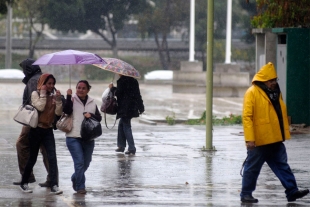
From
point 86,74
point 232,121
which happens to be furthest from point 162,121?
point 86,74

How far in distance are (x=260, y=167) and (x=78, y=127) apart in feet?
7.96

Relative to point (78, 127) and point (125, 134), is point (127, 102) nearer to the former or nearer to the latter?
point (125, 134)

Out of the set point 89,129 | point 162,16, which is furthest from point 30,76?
point 162,16

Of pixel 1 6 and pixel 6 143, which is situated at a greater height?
pixel 1 6

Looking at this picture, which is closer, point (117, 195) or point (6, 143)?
point (117, 195)

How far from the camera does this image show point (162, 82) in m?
51.2

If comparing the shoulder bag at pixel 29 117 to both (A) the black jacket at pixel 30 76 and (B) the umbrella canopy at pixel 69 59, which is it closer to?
(A) the black jacket at pixel 30 76

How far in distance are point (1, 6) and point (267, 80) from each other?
20417 mm

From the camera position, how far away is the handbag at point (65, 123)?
10.9 meters

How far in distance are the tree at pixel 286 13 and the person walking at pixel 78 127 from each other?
A: 11173 mm

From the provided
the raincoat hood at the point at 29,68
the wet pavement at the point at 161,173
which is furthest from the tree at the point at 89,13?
the raincoat hood at the point at 29,68

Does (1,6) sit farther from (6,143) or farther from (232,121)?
(6,143)

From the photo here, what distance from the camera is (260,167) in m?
10.3

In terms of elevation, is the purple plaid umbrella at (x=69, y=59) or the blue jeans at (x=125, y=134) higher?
the purple plaid umbrella at (x=69, y=59)
